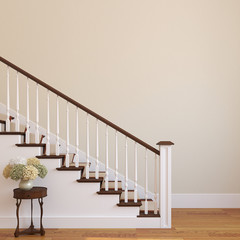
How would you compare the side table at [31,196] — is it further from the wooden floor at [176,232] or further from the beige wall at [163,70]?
the beige wall at [163,70]

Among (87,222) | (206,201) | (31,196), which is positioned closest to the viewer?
(31,196)

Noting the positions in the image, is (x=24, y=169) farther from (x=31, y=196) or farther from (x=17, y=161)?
(x=31, y=196)

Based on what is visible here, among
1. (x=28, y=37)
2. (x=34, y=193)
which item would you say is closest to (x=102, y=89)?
(x=28, y=37)

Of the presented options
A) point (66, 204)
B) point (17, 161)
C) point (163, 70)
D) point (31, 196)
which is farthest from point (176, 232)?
point (163, 70)

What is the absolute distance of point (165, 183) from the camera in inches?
199

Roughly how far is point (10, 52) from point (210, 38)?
3088mm

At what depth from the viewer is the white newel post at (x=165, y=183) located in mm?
5023

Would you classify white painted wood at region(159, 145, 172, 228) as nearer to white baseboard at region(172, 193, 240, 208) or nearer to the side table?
white baseboard at region(172, 193, 240, 208)

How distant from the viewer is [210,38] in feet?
20.7

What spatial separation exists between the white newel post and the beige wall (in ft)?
4.14

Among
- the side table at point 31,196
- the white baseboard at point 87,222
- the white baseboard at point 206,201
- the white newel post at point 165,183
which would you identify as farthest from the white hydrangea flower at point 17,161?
the white baseboard at point 206,201

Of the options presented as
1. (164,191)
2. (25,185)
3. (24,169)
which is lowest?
(164,191)

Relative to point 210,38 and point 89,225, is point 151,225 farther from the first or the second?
point 210,38

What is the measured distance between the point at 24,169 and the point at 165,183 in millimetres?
1705
